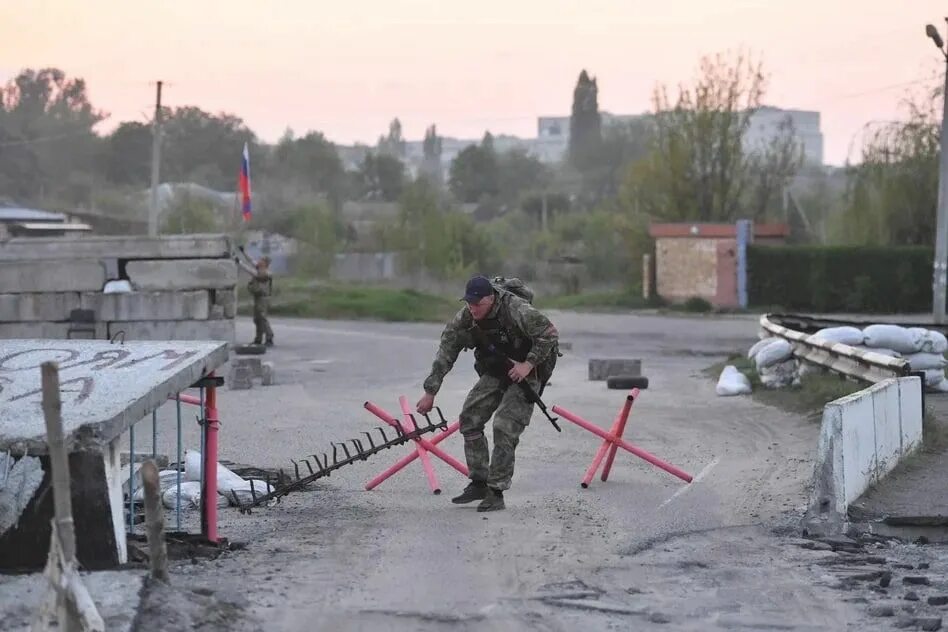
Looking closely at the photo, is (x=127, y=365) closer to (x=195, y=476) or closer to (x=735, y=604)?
(x=195, y=476)

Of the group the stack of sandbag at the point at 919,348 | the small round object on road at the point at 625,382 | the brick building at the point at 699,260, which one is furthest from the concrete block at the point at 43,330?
the brick building at the point at 699,260

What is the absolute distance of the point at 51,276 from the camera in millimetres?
24609

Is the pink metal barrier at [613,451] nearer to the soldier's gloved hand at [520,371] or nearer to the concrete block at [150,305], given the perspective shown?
the soldier's gloved hand at [520,371]

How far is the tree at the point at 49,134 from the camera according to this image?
95562 millimetres

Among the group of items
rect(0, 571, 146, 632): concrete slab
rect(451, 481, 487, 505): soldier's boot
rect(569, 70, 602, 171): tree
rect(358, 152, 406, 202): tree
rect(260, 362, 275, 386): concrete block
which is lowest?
rect(260, 362, 275, 386): concrete block

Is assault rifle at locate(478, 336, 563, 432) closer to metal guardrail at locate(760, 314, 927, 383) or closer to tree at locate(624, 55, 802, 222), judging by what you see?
metal guardrail at locate(760, 314, 927, 383)

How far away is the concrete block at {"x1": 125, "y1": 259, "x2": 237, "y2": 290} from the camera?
24.3 metres

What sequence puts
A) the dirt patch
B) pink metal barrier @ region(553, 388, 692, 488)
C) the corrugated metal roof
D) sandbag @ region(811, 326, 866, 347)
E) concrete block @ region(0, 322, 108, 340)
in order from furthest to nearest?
the corrugated metal roof, concrete block @ region(0, 322, 108, 340), sandbag @ region(811, 326, 866, 347), pink metal barrier @ region(553, 388, 692, 488), the dirt patch

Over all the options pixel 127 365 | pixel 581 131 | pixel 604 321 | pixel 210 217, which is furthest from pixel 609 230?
pixel 581 131

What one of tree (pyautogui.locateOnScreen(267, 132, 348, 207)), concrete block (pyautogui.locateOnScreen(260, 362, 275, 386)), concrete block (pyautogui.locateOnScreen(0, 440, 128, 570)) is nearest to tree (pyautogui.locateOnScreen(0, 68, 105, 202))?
tree (pyautogui.locateOnScreen(267, 132, 348, 207))

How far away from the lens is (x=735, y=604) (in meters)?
6.91

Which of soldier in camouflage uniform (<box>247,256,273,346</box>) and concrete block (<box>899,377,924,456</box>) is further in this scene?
soldier in camouflage uniform (<box>247,256,273,346</box>)

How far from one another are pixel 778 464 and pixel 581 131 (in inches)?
5277

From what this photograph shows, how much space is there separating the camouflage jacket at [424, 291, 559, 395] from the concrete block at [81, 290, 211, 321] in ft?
48.7
